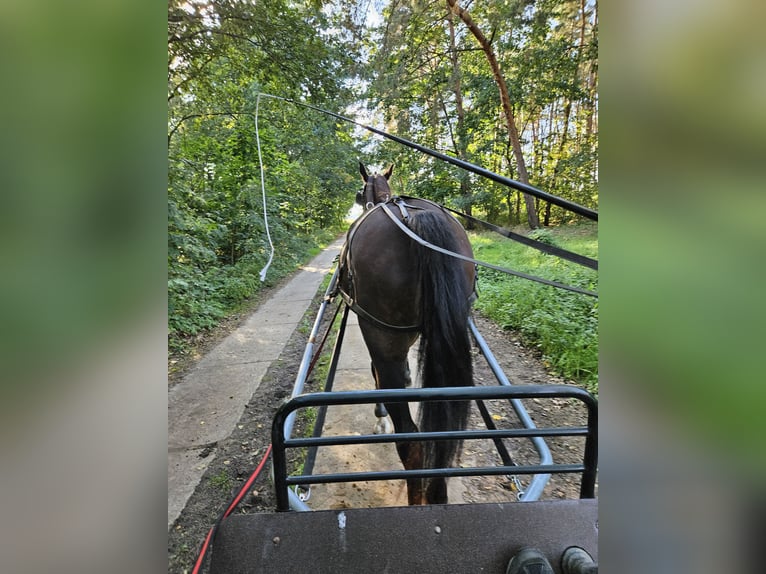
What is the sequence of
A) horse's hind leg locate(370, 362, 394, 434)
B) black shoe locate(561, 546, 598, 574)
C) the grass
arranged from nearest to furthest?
black shoe locate(561, 546, 598, 574) < the grass < horse's hind leg locate(370, 362, 394, 434)

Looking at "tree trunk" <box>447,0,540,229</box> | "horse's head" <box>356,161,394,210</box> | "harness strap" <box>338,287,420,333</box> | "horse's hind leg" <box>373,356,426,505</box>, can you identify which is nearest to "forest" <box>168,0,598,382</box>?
"tree trunk" <box>447,0,540,229</box>

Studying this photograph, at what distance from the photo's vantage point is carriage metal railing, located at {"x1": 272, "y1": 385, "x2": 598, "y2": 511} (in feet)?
2.70

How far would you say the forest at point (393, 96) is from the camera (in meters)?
0.99

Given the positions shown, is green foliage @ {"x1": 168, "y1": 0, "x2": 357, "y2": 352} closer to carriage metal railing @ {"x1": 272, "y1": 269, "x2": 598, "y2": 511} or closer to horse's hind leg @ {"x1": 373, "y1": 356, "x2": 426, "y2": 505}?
carriage metal railing @ {"x1": 272, "y1": 269, "x2": 598, "y2": 511}

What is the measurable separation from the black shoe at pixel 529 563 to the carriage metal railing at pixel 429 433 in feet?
0.69

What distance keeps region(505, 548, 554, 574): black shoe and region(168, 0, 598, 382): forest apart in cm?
86

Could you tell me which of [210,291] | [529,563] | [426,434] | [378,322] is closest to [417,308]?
[378,322]

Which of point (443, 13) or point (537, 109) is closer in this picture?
point (443, 13)

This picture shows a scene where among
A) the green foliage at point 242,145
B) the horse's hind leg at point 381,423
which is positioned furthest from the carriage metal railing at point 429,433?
the horse's hind leg at point 381,423

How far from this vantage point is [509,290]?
133 inches
